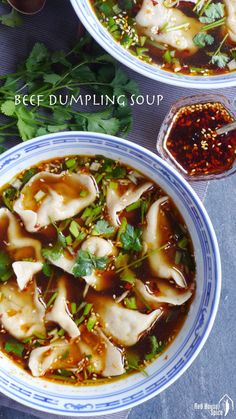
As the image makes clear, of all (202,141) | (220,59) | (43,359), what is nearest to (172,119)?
(202,141)

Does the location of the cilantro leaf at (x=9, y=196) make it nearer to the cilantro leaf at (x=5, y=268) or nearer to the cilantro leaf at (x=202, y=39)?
the cilantro leaf at (x=5, y=268)

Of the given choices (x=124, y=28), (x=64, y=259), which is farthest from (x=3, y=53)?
(x=64, y=259)

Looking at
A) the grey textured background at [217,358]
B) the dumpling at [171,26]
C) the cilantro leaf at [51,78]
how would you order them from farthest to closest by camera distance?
the grey textured background at [217,358]
the dumpling at [171,26]
the cilantro leaf at [51,78]

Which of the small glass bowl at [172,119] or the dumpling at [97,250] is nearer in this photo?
the dumpling at [97,250]

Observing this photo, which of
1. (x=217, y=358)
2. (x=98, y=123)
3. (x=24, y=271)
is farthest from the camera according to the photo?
(x=217, y=358)

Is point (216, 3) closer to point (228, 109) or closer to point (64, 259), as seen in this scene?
point (228, 109)

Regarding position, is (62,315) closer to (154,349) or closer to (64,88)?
(154,349)

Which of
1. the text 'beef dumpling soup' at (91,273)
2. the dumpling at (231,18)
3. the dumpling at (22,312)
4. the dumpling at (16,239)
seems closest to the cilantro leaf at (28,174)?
the text 'beef dumpling soup' at (91,273)

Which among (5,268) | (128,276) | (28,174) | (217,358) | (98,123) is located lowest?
(217,358)
